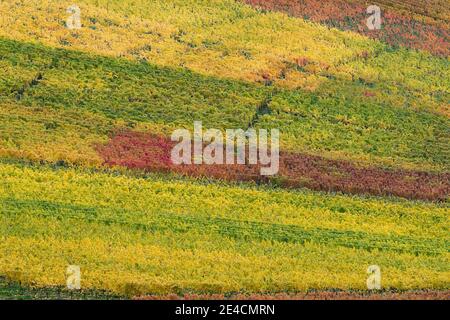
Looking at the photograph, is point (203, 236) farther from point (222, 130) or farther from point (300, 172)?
point (222, 130)

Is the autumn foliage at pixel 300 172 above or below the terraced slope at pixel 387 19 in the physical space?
below

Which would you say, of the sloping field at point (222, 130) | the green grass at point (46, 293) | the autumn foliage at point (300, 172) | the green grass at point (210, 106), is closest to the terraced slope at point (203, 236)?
the sloping field at point (222, 130)

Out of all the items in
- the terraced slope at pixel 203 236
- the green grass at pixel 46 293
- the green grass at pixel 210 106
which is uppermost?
the green grass at pixel 210 106

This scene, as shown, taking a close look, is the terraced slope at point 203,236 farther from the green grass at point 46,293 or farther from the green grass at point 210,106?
the green grass at point 210,106

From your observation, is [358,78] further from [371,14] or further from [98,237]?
[98,237]

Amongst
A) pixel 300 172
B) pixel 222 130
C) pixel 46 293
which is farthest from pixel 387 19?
pixel 46 293

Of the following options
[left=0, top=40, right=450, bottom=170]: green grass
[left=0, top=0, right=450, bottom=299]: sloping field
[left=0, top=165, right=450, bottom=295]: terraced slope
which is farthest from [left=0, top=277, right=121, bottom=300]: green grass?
[left=0, top=40, right=450, bottom=170]: green grass

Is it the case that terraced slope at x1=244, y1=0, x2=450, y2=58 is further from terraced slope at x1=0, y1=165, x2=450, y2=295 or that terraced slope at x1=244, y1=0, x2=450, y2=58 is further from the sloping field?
terraced slope at x1=0, y1=165, x2=450, y2=295
